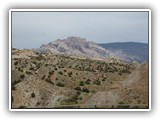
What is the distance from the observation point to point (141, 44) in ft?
104

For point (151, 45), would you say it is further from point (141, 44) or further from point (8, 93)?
point (8, 93)

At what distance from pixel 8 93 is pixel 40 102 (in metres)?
0.46

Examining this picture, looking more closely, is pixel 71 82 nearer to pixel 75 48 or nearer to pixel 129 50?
pixel 75 48

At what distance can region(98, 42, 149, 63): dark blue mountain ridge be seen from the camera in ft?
104

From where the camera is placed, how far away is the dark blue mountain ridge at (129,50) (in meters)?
31.8

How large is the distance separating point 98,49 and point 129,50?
0.43 metres

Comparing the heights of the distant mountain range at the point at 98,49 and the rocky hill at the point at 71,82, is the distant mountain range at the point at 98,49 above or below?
above

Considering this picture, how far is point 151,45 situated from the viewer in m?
31.8

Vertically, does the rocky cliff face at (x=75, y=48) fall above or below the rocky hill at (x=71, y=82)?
above

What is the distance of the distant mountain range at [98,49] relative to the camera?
3183 cm

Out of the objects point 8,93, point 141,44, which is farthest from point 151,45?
point 8,93

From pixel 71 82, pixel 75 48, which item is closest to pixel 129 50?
pixel 75 48

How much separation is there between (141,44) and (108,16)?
1.96 feet

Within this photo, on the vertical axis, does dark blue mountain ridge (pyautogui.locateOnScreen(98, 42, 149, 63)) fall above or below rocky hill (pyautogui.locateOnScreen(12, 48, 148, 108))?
above
